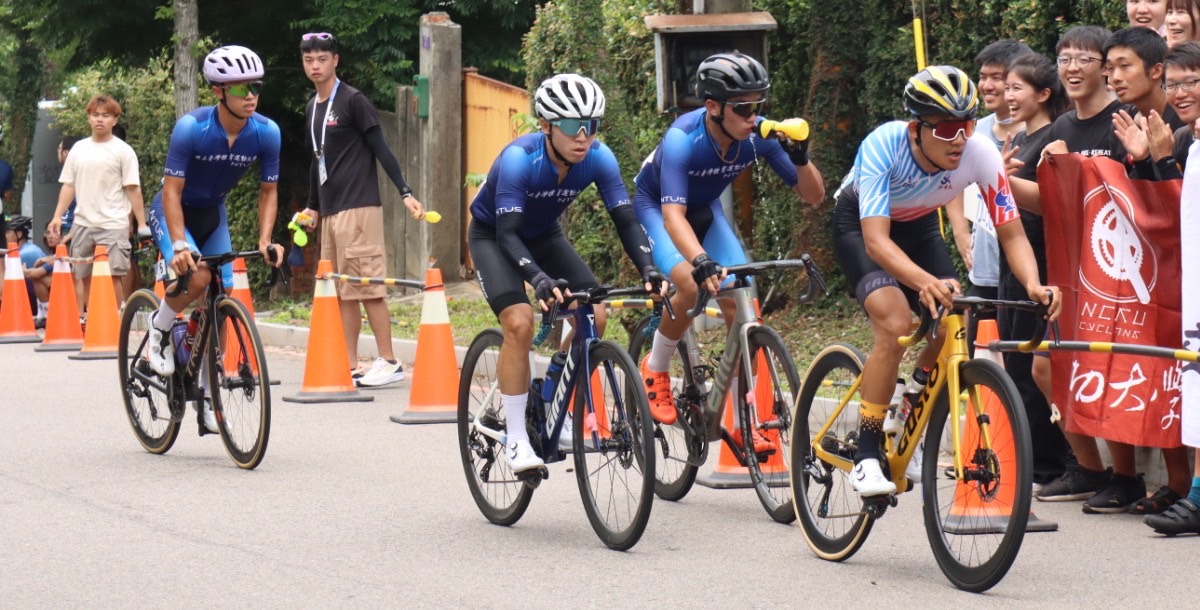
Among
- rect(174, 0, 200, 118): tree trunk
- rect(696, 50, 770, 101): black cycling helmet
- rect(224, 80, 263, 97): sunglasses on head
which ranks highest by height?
rect(174, 0, 200, 118): tree trunk

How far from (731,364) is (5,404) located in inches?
241

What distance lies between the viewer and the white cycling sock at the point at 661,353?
7.85 metres

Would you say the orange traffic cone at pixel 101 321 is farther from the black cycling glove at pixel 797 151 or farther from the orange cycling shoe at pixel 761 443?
the black cycling glove at pixel 797 151

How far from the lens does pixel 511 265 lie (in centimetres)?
739

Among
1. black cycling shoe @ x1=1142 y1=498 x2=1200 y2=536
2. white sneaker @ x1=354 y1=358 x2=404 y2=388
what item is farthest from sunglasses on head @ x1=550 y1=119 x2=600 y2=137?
white sneaker @ x1=354 y1=358 x2=404 y2=388

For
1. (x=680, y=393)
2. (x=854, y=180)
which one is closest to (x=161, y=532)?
(x=680, y=393)

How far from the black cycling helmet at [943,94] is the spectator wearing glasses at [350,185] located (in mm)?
6369

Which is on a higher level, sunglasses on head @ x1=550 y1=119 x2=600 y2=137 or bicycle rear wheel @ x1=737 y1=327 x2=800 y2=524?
sunglasses on head @ x1=550 y1=119 x2=600 y2=137

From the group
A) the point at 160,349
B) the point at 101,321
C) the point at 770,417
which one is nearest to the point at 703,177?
the point at 770,417

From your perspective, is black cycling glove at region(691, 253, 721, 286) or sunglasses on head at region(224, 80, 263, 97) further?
sunglasses on head at region(224, 80, 263, 97)

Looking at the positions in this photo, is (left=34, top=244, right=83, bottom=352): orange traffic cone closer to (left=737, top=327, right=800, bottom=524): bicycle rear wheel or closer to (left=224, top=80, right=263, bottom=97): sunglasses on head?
(left=224, top=80, right=263, bottom=97): sunglasses on head

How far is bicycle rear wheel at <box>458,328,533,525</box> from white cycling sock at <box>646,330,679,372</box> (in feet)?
2.45

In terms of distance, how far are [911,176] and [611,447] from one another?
5.25ft

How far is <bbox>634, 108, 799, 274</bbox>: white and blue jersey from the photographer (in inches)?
301
